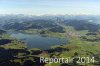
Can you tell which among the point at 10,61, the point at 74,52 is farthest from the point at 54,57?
the point at 10,61

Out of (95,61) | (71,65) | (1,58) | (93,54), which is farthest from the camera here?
(93,54)

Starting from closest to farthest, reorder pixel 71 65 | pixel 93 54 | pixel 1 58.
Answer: pixel 71 65
pixel 1 58
pixel 93 54

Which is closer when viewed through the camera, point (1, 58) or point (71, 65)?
point (71, 65)

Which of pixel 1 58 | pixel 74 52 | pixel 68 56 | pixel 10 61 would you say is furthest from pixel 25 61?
pixel 74 52

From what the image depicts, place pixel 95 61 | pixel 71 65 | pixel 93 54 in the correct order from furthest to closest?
pixel 93 54
pixel 95 61
pixel 71 65

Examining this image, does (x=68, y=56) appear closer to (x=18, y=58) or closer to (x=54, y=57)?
(x=54, y=57)

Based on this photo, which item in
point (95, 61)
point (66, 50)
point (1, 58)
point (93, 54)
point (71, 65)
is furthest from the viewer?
point (66, 50)

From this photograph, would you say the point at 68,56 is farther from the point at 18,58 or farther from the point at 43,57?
the point at 18,58

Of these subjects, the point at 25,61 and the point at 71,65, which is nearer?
the point at 71,65
